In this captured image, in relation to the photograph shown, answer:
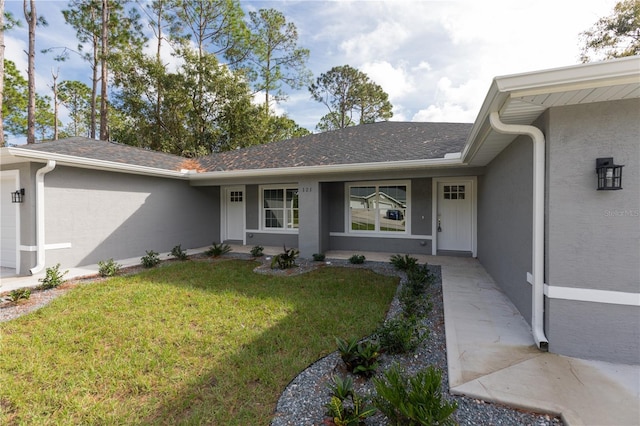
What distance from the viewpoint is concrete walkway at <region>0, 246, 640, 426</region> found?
7.25 feet

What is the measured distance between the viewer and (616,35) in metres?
15.5

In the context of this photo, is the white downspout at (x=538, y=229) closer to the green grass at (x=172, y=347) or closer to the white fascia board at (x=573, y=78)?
the white fascia board at (x=573, y=78)

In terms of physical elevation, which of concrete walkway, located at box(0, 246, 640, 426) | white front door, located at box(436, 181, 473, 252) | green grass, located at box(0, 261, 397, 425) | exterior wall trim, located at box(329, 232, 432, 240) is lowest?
green grass, located at box(0, 261, 397, 425)

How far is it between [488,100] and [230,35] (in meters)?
22.1

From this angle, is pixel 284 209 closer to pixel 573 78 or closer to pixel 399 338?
pixel 399 338

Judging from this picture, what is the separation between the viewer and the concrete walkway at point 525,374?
221 cm

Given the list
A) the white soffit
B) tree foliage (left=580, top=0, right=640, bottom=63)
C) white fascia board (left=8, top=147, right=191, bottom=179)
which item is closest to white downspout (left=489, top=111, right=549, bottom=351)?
the white soffit

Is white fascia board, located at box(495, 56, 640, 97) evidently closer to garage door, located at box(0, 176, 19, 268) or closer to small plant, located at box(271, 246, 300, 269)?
small plant, located at box(271, 246, 300, 269)

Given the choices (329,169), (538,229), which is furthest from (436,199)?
(538,229)

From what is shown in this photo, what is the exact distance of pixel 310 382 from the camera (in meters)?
2.75

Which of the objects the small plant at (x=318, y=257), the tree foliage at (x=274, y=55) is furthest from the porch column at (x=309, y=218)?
the tree foliage at (x=274, y=55)

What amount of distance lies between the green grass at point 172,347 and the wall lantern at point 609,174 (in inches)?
118

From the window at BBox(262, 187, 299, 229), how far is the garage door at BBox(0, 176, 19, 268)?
6554mm

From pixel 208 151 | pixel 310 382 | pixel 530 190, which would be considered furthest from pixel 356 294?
pixel 208 151
